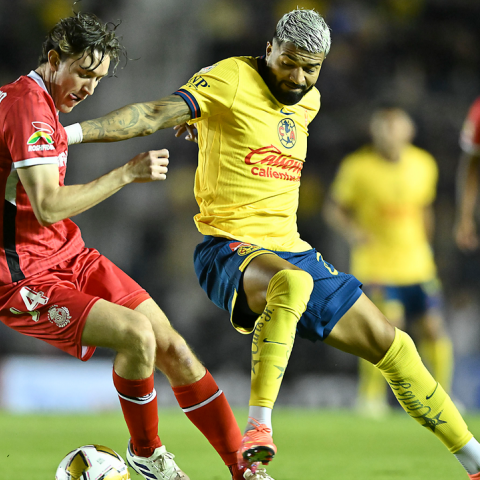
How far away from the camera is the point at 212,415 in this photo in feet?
11.4

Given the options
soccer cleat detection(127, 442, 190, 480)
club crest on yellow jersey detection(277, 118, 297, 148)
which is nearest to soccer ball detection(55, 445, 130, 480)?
soccer cleat detection(127, 442, 190, 480)

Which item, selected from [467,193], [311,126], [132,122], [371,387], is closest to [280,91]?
[132,122]

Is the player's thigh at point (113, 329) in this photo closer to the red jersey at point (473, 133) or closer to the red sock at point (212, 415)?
the red sock at point (212, 415)

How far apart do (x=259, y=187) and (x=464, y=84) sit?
31.3 feet

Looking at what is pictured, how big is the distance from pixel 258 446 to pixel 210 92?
1635 millimetres

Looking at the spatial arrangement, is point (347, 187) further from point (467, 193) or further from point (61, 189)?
point (61, 189)

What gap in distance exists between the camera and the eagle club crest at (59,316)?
310 cm

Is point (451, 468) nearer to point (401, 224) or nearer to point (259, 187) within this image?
point (259, 187)

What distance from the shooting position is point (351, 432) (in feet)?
20.2

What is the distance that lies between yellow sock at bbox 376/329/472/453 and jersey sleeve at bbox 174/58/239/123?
4.46 feet

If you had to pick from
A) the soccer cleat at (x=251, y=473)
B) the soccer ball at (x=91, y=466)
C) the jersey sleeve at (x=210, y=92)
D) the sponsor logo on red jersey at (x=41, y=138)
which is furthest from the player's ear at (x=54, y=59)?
the soccer cleat at (x=251, y=473)

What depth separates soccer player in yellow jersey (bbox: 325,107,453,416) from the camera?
7734mm

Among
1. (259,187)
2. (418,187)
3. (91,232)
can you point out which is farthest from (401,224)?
(91,232)

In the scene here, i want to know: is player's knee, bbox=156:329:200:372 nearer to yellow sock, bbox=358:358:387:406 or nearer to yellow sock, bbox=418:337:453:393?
yellow sock, bbox=418:337:453:393
